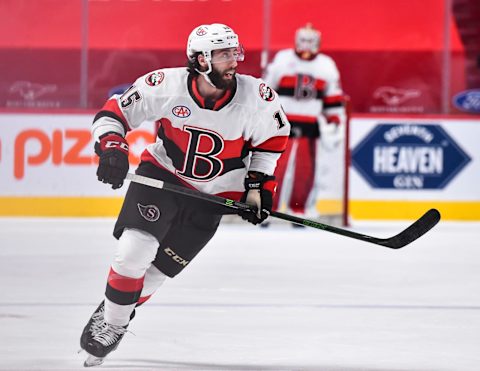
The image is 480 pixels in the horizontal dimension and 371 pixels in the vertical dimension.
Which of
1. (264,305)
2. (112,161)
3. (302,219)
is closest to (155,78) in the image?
(112,161)

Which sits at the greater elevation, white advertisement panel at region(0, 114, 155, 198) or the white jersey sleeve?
the white jersey sleeve

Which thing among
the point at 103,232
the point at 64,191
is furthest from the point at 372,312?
the point at 64,191

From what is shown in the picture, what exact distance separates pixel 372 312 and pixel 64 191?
4.87m

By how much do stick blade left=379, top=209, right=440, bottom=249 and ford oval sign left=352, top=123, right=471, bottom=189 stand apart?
216 inches

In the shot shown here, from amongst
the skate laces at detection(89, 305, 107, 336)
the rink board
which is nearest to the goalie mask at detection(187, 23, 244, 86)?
the skate laces at detection(89, 305, 107, 336)

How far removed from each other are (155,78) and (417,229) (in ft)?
3.24

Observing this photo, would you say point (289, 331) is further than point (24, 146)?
No

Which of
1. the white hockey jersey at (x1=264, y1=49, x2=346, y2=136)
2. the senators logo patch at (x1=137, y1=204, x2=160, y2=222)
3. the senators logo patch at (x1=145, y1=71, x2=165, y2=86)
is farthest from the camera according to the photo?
the white hockey jersey at (x1=264, y1=49, x2=346, y2=136)

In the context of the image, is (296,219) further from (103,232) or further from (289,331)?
(103,232)

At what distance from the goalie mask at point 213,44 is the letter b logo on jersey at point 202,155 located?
153 mm

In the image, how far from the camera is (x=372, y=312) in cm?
523

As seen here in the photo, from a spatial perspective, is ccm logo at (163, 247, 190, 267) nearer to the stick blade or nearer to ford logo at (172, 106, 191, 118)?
ford logo at (172, 106, 191, 118)

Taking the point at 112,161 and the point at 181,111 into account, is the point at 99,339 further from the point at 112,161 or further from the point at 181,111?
the point at 181,111

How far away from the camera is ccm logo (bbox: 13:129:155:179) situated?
976cm
